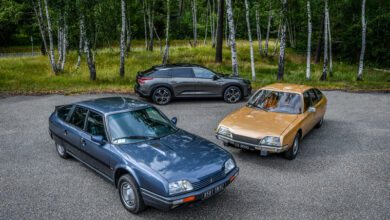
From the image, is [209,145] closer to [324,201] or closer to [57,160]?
[324,201]

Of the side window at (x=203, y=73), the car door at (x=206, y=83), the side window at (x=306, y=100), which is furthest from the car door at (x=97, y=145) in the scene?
the side window at (x=203, y=73)

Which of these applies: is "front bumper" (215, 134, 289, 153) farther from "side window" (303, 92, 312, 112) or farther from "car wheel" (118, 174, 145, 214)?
"car wheel" (118, 174, 145, 214)

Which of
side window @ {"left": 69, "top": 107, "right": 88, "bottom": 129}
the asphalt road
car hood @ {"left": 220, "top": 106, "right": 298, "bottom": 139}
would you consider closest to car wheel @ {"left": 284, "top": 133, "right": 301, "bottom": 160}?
the asphalt road

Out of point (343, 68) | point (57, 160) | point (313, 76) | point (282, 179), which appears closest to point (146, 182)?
point (282, 179)

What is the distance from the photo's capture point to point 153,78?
11992mm

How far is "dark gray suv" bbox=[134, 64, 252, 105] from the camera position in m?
12.0

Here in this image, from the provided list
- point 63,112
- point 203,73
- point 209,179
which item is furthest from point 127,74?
point 209,179

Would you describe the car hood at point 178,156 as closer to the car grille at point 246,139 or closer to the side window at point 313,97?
the car grille at point 246,139

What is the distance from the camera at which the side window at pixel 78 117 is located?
6117 millimetres

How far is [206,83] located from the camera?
40.4 feet

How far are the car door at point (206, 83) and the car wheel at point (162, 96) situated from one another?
45.7 inches

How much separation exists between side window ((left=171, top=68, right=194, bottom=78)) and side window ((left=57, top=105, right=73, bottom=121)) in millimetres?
5739

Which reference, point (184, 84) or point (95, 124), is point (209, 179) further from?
point (184, 84)

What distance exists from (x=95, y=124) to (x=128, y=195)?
5.13 feet
